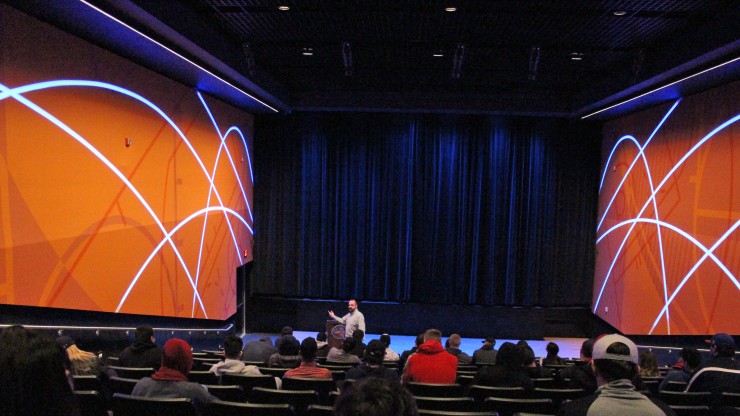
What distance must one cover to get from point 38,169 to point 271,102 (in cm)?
616

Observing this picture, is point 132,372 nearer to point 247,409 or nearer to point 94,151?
point 247,409

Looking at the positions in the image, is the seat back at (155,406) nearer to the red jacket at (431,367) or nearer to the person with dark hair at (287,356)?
the red jacket at (431,367)

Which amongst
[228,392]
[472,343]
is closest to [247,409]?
[228,392]

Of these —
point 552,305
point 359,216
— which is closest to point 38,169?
point 359,216

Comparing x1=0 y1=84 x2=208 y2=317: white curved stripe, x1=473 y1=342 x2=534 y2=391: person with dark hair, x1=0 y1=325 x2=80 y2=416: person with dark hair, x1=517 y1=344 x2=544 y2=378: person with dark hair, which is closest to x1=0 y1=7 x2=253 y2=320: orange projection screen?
x1=0 y1=84 x2=208 y2=317: white curved stripe

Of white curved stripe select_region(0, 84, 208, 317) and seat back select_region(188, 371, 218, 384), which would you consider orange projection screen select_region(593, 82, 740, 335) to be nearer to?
seat back select_region(188, 371, 218, 384)

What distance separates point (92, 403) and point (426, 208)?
32.8 feet

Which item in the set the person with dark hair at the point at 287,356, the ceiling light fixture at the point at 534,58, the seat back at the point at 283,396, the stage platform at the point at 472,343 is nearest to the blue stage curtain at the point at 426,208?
the stage platform at the point at 472,343

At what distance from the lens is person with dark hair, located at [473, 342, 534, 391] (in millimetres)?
4363

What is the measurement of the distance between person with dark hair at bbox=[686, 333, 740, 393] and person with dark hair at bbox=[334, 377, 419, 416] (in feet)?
12.2

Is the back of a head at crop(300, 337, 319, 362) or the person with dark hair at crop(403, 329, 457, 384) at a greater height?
the back of a head at crop(300, 337, 319, 362)

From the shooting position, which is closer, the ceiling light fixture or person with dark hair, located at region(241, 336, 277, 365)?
person with dark hair, located at region(241, 336, 277, 365)

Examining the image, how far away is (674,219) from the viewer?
8477 mm

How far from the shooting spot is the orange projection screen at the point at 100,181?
15.8 feet
